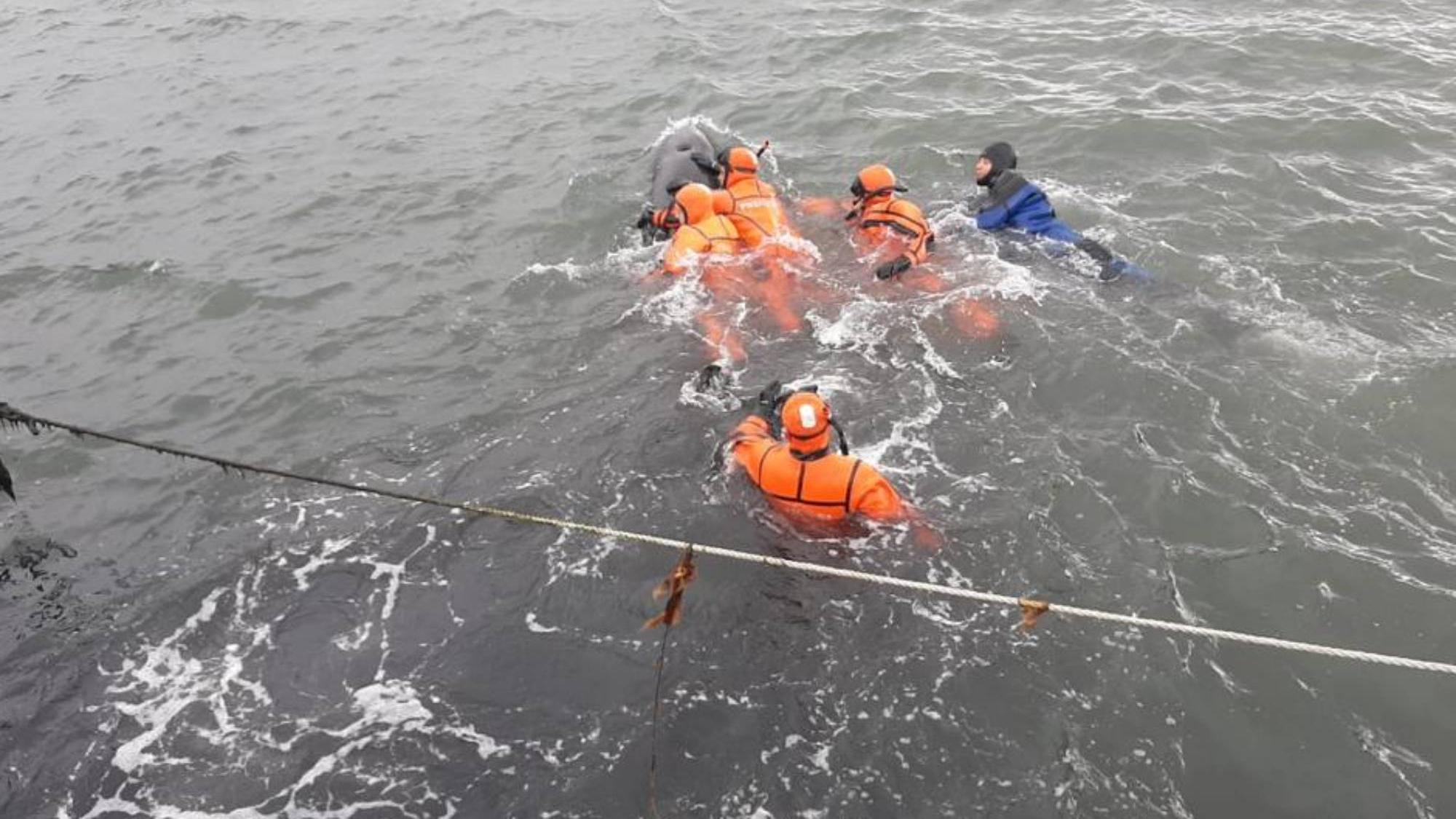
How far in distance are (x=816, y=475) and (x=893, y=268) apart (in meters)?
3.33

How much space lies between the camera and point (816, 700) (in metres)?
4.91

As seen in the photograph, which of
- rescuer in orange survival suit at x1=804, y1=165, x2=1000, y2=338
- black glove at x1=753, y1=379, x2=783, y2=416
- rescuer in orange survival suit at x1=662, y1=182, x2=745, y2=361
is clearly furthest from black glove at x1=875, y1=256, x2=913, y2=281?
black glove at x1=753, y1=379, x2=783, y2=416

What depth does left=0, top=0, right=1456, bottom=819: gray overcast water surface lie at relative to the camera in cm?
472

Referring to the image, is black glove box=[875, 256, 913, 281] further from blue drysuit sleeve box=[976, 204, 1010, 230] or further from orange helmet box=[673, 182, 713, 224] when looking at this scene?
orange helmet box=[673, 182, 713, 224]

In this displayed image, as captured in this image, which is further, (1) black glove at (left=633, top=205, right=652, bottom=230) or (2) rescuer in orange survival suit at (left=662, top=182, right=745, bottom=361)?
(1) black glove at (left=633, top=205, right=652, bottom=230)

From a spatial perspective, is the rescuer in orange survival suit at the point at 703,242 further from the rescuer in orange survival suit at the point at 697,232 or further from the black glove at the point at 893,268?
the black glove at the point at 893,268

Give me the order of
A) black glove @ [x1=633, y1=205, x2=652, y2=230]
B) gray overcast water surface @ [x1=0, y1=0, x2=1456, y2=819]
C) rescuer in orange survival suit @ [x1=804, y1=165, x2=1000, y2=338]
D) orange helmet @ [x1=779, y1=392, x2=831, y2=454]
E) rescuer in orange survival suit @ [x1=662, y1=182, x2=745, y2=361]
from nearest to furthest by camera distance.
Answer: gray overcast water surface @ [x1=0, y1=0, x2=1456, y2=819]
orange helmet @ [x1=779, y1=392, x2=831, y2=454]
rescuer in orange survival suit @ [x1=804, y1=165, x2=1000, y2=338]
rescuer in orange survival suit @ [x1=662, y1=182, x2=745, y2=361]
black glove @ [x1=633, y1=205, x2=652, y2=230]

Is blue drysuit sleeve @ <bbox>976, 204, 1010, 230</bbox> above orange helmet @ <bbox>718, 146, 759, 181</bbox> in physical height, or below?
below

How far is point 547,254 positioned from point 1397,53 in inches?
447

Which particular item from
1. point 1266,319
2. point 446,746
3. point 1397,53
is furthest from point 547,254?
point 1397,53

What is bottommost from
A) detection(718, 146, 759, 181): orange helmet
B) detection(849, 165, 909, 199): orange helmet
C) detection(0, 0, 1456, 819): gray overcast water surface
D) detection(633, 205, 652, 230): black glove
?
detection(0, 0, 1456, 819): gray overcast water surface

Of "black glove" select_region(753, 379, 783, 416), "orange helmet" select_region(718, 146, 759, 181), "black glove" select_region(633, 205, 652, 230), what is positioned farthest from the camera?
"black glove" select_region(633, 205, 652, 230)

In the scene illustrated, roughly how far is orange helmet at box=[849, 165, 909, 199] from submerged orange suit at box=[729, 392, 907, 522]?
386 centimetres

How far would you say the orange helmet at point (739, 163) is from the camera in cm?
908
